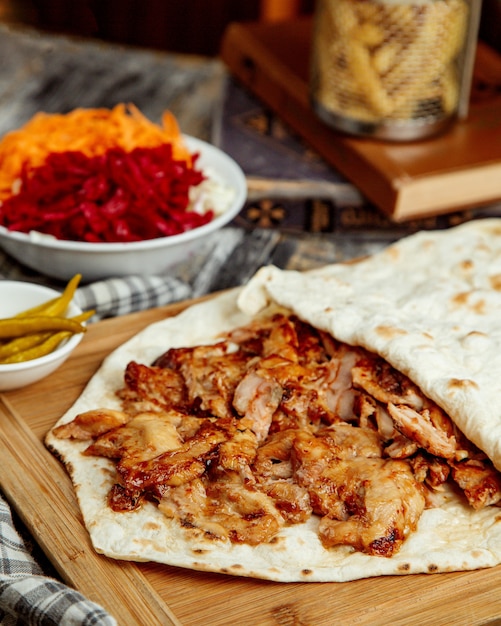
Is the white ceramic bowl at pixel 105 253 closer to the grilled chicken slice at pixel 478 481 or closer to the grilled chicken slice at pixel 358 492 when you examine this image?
the grilled chicken slice at pixel 358 492

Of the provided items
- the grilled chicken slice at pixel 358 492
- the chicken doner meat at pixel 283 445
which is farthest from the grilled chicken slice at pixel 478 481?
the grilled chicken slice at pixel 358 492

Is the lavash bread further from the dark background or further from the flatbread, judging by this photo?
the dark background

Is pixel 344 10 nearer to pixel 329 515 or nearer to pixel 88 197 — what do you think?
pixel 88 197

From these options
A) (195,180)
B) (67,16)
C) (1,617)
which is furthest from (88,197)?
(67,16)

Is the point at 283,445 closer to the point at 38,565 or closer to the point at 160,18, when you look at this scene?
the point at 38,565

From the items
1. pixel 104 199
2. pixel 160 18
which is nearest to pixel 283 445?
pixel 104 199

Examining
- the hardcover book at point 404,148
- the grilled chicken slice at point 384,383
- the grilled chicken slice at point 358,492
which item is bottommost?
the hardcover book at point 404,148
